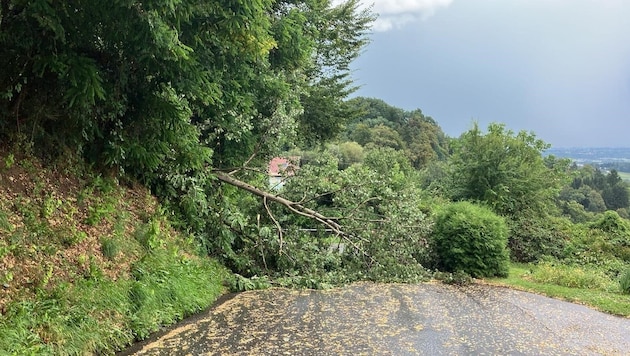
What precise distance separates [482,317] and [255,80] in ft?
18.3

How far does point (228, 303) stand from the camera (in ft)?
23.6

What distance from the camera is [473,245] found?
11.6m

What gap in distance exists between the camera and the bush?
1155cm

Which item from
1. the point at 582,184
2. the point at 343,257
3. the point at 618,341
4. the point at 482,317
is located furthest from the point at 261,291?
the point at 582,184

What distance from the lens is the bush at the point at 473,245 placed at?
455 inches

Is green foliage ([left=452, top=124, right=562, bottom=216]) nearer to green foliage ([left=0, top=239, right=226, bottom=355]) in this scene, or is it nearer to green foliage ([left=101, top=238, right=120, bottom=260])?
green foliage ([left=0, top=239, right=226, bottom=355])

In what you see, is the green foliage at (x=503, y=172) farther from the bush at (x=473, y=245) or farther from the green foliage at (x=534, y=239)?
the bush at (x=473, y=245)

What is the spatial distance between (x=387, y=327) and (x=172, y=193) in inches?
177

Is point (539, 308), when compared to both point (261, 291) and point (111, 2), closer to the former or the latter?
point (261, 291)

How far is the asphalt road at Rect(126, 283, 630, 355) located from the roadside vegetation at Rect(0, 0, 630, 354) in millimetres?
575

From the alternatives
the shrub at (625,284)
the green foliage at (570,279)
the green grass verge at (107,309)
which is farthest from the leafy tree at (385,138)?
the green grass verge at (107,309)

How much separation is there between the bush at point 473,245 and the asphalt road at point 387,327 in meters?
2.78

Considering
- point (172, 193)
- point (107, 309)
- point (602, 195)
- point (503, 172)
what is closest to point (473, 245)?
point (503, 172)

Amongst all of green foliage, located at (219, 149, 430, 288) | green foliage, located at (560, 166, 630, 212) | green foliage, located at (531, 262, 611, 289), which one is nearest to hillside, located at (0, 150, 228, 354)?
green foliage, located at (219, 149, 430, 288)
